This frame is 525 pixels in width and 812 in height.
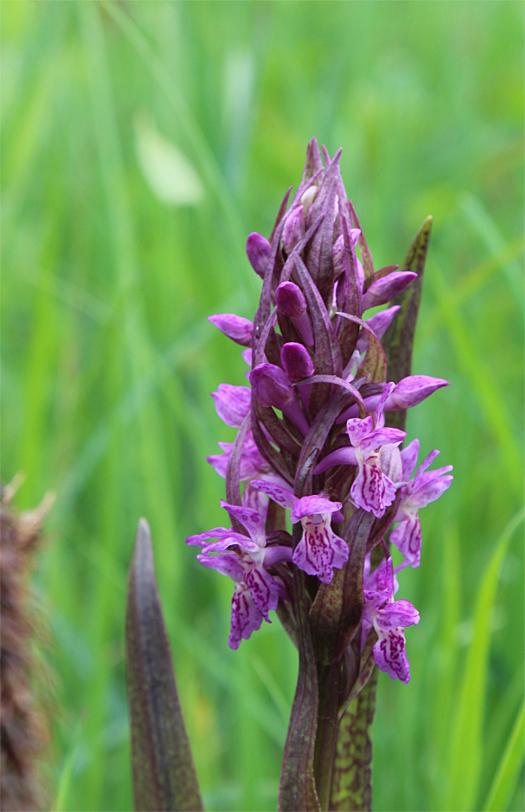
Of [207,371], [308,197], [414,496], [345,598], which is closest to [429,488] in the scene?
[414,496]

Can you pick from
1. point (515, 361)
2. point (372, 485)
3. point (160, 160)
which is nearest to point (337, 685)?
point (372, 485)

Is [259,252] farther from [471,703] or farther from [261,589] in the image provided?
[471,703]

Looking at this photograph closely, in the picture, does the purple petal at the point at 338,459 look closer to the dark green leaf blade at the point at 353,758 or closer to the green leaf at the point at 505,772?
the dark green leaf blade at the point at 353,758

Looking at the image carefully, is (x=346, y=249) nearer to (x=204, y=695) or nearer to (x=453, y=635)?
(x=453, y=635)

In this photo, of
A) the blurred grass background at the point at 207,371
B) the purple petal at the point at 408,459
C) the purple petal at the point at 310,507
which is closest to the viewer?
the purple petal at the point at 310,507

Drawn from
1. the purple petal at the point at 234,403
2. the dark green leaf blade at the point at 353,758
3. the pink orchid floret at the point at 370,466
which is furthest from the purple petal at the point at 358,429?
the dark green leaf blade at the point at 353,758

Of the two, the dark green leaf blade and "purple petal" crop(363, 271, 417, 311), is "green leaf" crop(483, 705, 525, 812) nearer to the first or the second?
the dark green leaf blade

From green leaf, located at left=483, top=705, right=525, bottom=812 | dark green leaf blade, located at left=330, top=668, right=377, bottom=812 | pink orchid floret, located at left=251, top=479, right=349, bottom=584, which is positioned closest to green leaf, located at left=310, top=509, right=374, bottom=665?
pink orchid floret, located at left=251, top=479, right=349, bottom=584
